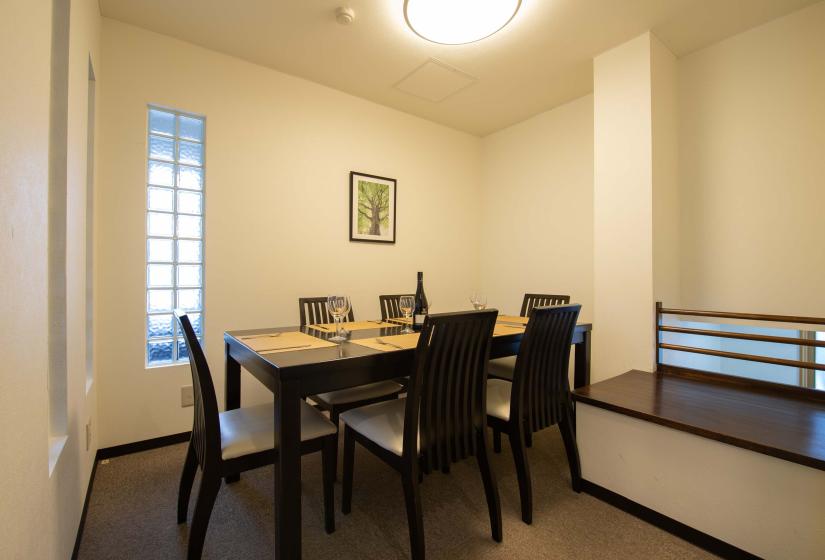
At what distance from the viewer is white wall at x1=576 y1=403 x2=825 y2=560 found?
1.26m

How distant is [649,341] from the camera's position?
7.66ft

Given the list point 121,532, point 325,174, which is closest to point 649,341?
point 325,174

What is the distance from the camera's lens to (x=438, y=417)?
1.41 m

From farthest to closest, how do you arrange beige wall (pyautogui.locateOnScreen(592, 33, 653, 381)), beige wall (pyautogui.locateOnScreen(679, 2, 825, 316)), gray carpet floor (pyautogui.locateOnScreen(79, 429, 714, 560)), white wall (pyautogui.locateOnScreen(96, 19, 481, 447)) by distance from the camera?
1. beige wall (pyautogui.locateOnScreen(592, 33, 653, 381))
2. white wall (pyautogui.locateOnScreen(96, 19, 481, 447))
3. beige wall (pyautogui.locateOnScreen(679, 2, 825, 316))
4. gray carpet floor (pyautogui.locateOnScreen(79, 429, 714, 560))

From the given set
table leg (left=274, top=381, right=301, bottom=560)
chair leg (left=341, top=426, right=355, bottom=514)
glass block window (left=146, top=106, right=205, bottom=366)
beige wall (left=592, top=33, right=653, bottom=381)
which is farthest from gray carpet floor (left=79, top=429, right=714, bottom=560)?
beige wall (left=592, top=33, right=653, bottom=381)

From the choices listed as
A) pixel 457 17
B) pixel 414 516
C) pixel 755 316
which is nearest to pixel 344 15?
pixel 457 17

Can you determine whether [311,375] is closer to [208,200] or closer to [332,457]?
[332,457]

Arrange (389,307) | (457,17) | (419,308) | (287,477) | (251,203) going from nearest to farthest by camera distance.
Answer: (287,477) < (457,17) < (419,308) < (251,203) < (389,307)

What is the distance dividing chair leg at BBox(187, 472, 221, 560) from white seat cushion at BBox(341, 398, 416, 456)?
20.9 inches

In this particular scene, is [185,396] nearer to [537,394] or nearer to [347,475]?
[347,475]

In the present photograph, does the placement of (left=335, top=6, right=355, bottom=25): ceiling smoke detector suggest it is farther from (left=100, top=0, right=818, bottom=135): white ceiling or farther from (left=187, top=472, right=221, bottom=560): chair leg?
(left=187, top=472, right=221, bottom=560): chair leg

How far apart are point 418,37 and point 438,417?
2.30 meters

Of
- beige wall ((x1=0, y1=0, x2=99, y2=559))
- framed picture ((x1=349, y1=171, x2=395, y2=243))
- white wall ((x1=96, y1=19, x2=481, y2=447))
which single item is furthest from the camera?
framed picture ((x1=349, y1=171, x2=395, y2=243))

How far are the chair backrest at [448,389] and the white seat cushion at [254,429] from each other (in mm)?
407
